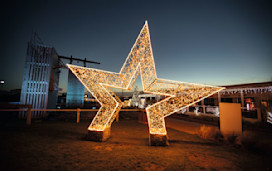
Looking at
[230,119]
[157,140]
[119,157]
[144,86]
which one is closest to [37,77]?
[144,86]

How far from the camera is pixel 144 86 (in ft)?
15.7

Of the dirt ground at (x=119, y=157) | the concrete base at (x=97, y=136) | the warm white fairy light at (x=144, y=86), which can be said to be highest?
the warm white fairy light at (x=144, y=86)

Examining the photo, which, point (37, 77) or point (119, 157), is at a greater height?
point (37, 77)

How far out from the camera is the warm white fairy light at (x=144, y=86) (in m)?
4.58

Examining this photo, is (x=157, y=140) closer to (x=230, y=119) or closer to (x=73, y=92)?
(x=230, y=119)

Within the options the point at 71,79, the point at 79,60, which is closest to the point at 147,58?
the point at 71,79

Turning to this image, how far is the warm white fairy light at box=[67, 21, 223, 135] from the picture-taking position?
15.0 feet

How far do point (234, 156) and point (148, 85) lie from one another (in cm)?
342

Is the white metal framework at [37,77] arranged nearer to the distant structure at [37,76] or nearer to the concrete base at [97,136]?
the distant structure at [37,76]

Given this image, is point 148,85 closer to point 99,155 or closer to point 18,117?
point 99,155

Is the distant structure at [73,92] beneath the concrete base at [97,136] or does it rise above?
above

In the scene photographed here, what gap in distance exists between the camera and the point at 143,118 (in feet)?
30.8

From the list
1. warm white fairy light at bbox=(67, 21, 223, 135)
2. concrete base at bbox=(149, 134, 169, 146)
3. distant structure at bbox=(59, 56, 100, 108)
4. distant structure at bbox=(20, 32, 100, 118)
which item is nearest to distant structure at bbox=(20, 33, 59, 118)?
distant structure at bbox=(20, 32, 100, 118)

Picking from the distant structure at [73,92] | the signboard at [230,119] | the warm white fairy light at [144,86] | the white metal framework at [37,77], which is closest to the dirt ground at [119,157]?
the warm white fairy light at [144,86]
